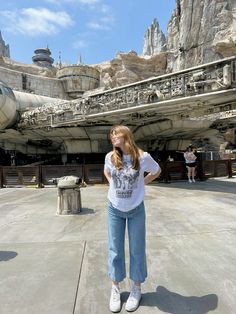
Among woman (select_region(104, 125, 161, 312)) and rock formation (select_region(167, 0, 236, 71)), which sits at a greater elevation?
rock formation (select_region(167, 0, 236, 71))

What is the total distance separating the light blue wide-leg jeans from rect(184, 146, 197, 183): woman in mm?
11891

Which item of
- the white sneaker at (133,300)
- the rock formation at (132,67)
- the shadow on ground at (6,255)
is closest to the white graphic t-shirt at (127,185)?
the white sneaker at (133,300)

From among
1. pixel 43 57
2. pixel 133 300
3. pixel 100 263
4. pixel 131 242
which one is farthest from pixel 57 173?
pixel 43 57

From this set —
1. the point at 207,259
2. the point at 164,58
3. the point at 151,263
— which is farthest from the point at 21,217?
the point at 164,58

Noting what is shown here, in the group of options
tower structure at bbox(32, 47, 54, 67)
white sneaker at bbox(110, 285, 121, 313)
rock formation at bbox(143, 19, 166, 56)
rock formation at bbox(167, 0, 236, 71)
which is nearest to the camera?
white sneaker at bbox(110, 285, 121, 313)

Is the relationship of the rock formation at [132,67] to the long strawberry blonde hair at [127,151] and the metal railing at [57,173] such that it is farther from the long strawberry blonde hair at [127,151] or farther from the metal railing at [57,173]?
the long strawberry blonde hair at [127,151]

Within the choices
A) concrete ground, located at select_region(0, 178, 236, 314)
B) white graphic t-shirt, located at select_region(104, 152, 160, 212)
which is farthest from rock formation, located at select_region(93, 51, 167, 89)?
white graphic t-shirt, located at select_region(104, 152, 160, 212)

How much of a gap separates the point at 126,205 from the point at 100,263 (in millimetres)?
1699

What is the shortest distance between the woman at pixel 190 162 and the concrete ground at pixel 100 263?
659 centimetres

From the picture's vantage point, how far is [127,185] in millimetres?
3148

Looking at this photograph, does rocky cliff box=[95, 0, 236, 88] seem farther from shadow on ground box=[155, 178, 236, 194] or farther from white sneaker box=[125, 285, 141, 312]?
white sneaker box=[125, 285, 141, 312]

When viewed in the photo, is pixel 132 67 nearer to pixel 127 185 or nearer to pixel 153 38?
pixel 127 185

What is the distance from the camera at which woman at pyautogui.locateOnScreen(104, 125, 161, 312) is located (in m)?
3.15

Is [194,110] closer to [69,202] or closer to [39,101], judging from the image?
[69,202]
